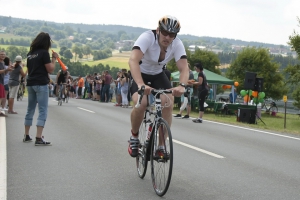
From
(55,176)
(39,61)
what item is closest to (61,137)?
(39,61)

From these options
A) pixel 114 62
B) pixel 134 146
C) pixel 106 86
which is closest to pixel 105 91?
pixel 106 86

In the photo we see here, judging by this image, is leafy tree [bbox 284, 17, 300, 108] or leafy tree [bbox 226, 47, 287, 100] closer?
leafy tree [bbox 284, 17, 300, 108]

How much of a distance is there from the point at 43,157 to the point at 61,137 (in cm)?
306

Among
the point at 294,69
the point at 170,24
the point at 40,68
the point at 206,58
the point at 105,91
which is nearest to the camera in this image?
the point at 170,24

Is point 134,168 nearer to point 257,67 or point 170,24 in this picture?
point 170,24

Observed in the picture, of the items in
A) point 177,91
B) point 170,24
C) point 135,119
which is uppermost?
point 170,24

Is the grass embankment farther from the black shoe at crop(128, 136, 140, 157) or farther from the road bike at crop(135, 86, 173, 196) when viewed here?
the road bike at crop(135, 86, 173, 196)

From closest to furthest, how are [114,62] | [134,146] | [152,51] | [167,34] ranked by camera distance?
1. [167,34]
2. [152,51]
3. [134,146]
4. [114,62]

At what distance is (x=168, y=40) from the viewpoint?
6727 mm

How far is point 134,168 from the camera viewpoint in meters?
8.16

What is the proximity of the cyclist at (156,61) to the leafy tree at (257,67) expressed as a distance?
6732cm

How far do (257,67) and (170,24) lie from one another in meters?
77.1

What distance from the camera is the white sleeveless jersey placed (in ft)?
22.2

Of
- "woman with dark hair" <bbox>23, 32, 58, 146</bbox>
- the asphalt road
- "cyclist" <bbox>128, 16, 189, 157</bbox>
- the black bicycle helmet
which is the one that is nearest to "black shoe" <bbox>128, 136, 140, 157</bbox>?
"cyclist" <bbox>128, 16, 189, 157</bbox>
